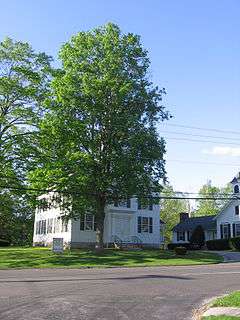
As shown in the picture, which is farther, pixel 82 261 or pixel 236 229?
pixel 236 229

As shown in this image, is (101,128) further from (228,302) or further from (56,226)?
(228,302)

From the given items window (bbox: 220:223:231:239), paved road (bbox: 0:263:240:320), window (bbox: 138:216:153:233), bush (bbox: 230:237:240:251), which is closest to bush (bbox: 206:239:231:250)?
bush (bbox: 230:237:240:251)

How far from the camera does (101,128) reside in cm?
4116

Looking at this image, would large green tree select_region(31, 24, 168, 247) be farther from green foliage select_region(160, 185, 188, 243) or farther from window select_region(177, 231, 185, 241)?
green foliage select_region(160, 185, 188, 243)

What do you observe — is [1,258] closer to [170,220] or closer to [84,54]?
[84,54]

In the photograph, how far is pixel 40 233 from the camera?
200 feet

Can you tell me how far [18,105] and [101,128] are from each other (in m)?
7.03

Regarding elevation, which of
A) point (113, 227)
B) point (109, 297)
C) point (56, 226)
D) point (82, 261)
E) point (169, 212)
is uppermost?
point (169, 212)

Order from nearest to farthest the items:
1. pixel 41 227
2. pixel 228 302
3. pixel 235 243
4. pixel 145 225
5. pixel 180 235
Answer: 1. pixel 228 302
2. pixel 235 243
3. pixel 145 225
4. pixel 41 227
5. pixel 180 235

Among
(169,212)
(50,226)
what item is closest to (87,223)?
(50,226)

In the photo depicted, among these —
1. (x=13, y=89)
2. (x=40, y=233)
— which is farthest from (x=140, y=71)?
(x=40, y=233)

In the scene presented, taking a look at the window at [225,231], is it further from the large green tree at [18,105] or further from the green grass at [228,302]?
the green grass at [228,302]

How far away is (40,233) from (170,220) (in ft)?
146

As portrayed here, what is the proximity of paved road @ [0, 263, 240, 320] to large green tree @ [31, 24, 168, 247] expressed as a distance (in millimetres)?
17729
